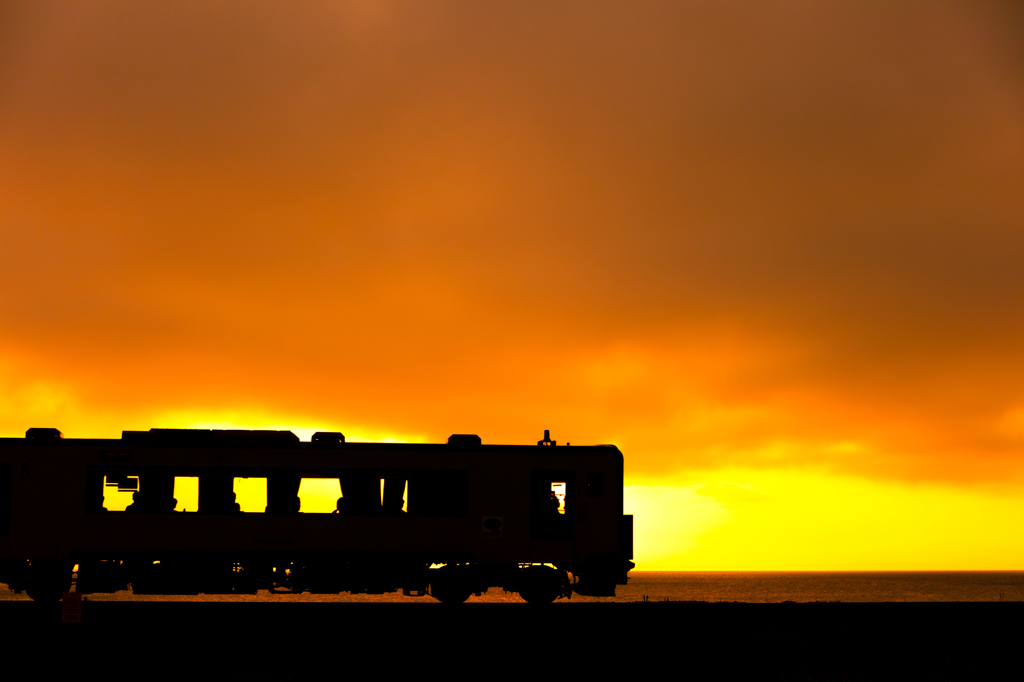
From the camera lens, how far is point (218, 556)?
68.4 feet

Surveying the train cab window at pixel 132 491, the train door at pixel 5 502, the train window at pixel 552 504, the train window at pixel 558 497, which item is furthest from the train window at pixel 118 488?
the train window at pixel 558 497

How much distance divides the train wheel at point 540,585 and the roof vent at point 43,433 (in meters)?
10.8

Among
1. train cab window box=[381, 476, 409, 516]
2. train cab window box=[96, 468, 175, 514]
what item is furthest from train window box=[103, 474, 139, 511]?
train cab window box=[381, 476, 409, 516]

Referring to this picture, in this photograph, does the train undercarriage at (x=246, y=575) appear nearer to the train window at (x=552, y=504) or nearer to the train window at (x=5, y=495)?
the train window at (x=5, y=495)

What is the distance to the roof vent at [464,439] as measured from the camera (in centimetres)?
2173

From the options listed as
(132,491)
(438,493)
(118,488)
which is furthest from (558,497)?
(118,488)

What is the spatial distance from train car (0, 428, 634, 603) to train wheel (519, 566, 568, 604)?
32 millimetres

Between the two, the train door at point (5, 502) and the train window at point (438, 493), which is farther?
the train window at point (438, 493)

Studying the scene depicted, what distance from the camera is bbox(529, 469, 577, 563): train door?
2147 cm

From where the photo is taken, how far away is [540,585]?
21516 millimetres
